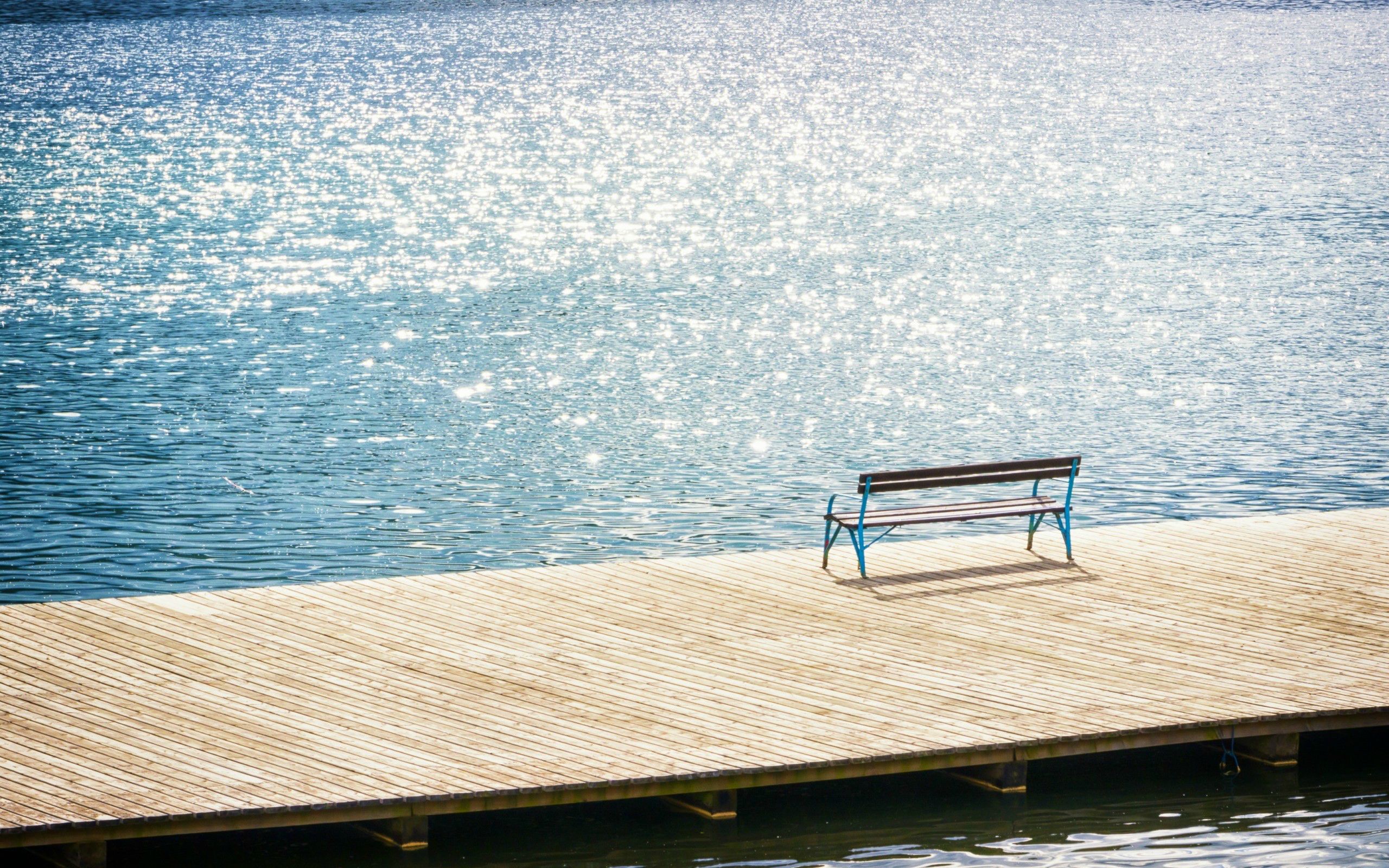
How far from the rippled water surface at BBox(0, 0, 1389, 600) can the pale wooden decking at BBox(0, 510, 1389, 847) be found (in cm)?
528

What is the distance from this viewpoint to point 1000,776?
1183cm

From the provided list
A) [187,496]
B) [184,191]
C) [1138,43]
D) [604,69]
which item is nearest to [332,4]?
[604,69]

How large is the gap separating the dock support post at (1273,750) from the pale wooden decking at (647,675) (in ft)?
1.53

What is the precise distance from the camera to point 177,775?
34.4 feet

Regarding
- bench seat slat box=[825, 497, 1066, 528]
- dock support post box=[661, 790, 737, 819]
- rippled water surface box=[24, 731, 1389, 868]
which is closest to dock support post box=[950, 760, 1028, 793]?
rippled water surface box=[24, 731, 1389, 868]

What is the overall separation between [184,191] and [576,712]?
1979 inches

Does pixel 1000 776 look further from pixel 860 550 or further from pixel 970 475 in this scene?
pixel 970 475

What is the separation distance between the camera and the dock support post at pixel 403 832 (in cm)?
1084

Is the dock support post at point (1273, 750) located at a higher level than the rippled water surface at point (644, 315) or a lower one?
lower

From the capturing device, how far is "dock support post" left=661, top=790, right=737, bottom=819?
11.3 meters

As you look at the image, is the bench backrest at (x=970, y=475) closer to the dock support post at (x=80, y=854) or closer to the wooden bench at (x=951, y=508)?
the wooden bench at (x=951, y=508)

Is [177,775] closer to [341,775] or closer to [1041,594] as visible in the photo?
[341,775]

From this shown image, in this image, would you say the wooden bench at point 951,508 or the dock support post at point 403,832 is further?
the wooden bench at point 951,508

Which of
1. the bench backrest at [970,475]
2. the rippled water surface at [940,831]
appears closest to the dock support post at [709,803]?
the rippled water surface at [940,831]
